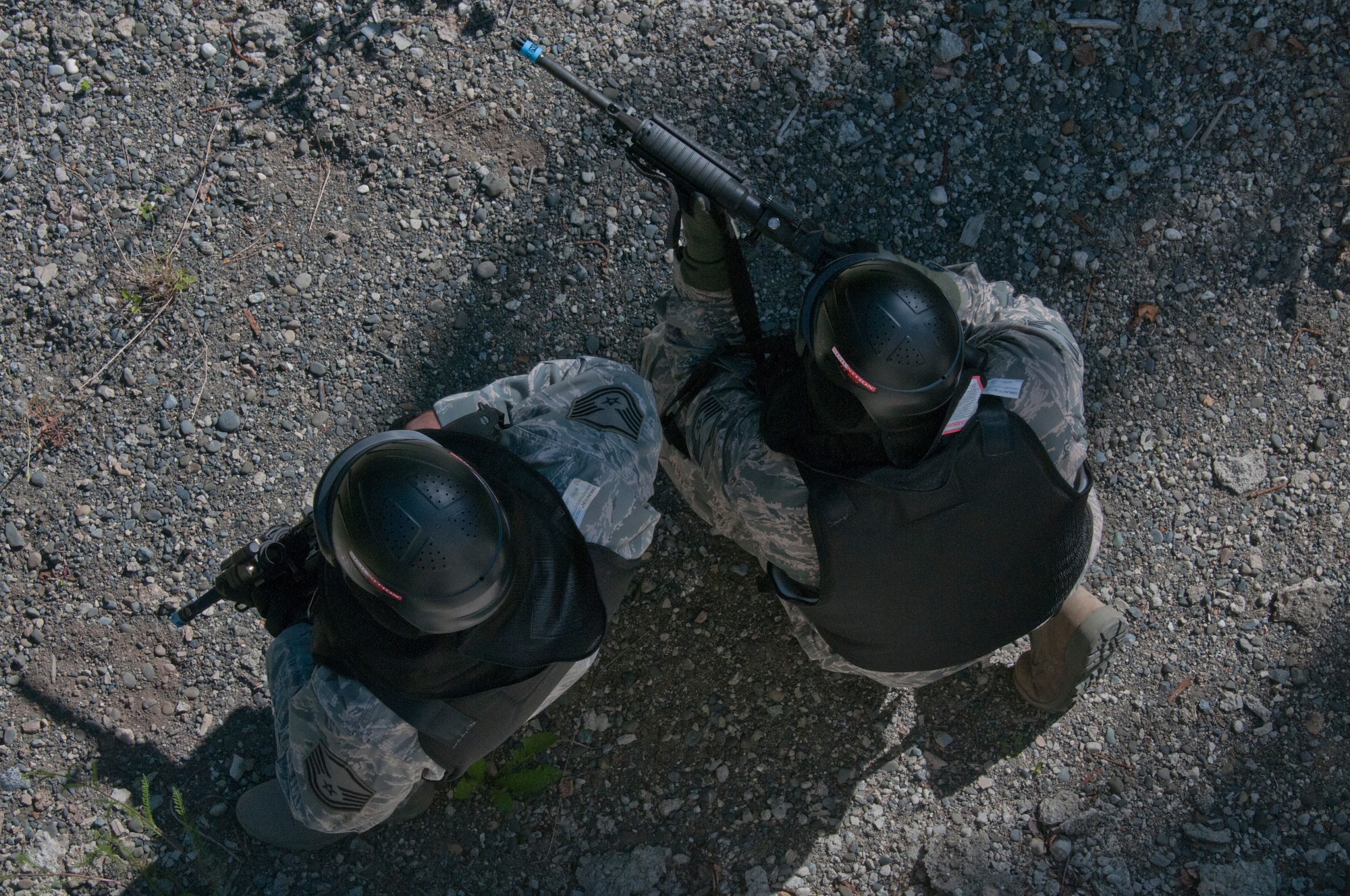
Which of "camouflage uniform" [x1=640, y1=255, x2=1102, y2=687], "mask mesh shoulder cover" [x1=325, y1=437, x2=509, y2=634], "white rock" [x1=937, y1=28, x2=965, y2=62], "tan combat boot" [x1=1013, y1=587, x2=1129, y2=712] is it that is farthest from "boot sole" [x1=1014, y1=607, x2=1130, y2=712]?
"white rock" [x1=937, y1=28, x2=965, y2=62]

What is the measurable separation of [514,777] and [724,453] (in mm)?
1710

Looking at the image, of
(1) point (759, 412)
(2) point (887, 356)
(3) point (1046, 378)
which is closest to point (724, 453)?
(1) point (759, 412)

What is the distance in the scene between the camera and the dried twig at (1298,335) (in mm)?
3912

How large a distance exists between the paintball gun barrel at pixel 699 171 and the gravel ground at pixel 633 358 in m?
0.86

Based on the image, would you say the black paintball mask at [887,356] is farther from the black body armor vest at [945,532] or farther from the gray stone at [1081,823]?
the gray stone at [1081,823]

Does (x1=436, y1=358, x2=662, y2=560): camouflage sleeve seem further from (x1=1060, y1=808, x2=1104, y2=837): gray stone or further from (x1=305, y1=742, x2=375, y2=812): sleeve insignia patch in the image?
(x1=1060, y1=808, x2=1104, y2=837): gray stone

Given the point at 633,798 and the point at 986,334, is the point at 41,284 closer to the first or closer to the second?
the point at 633,798

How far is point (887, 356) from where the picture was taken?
94.8 inches

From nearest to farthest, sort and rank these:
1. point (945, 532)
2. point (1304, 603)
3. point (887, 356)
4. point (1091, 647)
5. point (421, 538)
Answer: point (421, 538) < point (887, 356) < point (945, 532) < point (1091, 647) < point (1304, 603)

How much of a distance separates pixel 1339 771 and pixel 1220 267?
224 cm

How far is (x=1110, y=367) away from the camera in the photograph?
3.92m

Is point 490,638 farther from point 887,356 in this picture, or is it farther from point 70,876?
point 70,876

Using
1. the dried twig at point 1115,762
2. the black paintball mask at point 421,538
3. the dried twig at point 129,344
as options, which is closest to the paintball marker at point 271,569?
the black paintball mask at point 421,538

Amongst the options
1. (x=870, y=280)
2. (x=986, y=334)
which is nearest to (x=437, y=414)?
(x=870, y=280)
